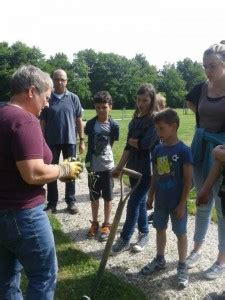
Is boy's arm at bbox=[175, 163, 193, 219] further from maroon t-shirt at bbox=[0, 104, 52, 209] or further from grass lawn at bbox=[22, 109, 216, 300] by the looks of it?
maroon t-shirt at bbox=[0, 104, 52, 209]

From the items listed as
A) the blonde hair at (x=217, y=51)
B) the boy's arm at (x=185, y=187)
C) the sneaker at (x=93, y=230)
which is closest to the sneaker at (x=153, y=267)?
the boy's arm at (x=185, y=187)

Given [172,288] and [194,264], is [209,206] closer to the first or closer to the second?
[194,264]

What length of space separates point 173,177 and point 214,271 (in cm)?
112

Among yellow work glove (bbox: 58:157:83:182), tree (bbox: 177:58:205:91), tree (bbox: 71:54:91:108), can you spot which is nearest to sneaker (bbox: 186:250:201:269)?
yellow work glove (bbox: 58:157:83:182)

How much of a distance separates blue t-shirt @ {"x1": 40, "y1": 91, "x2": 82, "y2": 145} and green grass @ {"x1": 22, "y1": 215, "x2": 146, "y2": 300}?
1.98 meters

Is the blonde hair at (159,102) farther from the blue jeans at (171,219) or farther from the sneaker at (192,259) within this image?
the sneaker at (192,259)

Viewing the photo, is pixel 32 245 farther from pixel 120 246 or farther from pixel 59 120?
pixel 59 120

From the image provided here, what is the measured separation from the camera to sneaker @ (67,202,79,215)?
670cm

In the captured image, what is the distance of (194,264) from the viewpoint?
461 cm

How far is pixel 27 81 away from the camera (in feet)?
9.32

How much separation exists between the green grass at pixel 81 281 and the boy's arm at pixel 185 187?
0.91 m

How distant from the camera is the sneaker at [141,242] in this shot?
504 centimetres

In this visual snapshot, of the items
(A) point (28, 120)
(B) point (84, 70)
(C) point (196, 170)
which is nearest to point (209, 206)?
(C) point (196, 170)

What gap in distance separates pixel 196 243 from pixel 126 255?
2.93ft
